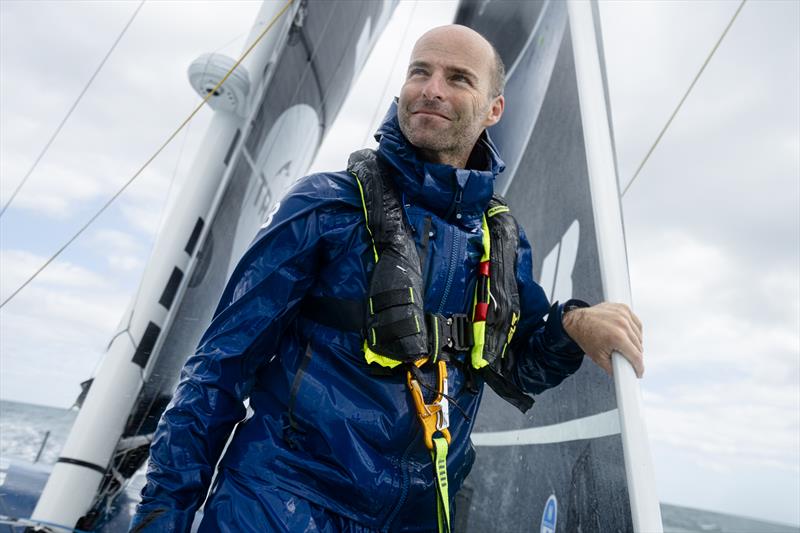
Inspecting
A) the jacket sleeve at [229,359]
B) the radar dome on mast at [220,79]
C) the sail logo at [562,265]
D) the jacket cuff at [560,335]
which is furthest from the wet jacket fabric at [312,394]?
the radar dome on mast at [220,79]

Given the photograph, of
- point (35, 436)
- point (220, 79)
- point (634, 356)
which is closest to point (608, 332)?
point (634, 356)

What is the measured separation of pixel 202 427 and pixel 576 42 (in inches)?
72.4

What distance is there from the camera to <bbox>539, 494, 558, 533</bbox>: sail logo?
1.98 metres

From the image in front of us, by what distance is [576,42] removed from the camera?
7.20ft

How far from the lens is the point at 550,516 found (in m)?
2.01

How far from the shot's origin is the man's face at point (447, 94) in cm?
143

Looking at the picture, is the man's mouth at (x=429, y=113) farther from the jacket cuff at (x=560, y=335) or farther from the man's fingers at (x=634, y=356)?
the man's fingers at (x=634, y=356)

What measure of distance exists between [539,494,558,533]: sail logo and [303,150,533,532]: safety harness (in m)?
0.69

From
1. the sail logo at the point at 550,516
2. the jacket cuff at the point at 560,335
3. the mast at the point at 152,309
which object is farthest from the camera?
the mast at the point at 152,309

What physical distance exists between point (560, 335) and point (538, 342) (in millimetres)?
114

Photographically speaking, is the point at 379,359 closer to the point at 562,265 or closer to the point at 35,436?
the point at 562,265

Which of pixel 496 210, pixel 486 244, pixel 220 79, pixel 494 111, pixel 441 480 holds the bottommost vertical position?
pixel 441 480

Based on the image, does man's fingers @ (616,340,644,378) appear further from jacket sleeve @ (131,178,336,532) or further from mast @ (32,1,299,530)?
mast @ (32,1,299,530)

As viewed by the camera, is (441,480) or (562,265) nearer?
(441,480)
